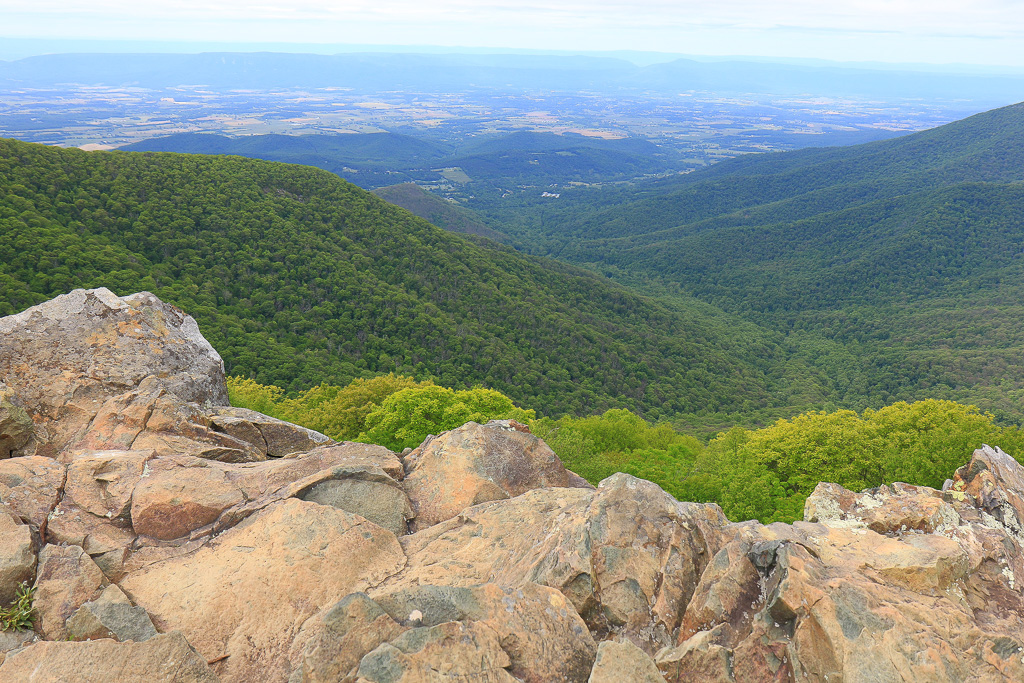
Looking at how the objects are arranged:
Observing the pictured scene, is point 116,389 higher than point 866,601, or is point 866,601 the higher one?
point 866,601

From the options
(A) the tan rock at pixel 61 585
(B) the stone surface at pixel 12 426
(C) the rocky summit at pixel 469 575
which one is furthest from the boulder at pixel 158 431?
(A) the tan rock at pixel 61 585

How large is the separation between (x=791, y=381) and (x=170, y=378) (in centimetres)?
14365

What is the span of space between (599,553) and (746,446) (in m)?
34.2

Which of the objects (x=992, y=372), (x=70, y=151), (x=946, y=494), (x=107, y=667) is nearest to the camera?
(x=107, y=667)

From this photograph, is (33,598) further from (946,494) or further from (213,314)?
(213,314)

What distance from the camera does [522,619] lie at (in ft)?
41.6

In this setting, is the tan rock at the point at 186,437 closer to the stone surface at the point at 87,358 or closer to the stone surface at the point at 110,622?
the stone surface at the point at 87,358

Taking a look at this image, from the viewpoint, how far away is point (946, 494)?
17500mm

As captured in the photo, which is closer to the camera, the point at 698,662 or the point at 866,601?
the point at 698,662

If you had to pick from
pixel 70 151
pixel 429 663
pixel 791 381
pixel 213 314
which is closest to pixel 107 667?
pixel 429 663

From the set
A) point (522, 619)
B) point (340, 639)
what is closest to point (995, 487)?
point (522, 619)

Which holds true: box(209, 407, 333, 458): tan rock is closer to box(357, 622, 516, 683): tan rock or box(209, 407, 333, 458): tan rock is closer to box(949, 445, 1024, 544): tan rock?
box(357, 622, 516, 683): tan rock

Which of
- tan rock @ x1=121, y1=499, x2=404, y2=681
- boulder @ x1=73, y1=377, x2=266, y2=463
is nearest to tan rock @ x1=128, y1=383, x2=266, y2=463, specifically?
boulder @ x1=73, y1=377, x2=266, y2=463

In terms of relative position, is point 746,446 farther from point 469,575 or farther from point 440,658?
point 440,658
